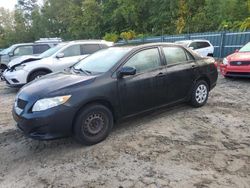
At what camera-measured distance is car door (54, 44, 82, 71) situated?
980 cm

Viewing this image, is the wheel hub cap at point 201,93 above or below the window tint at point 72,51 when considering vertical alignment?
below

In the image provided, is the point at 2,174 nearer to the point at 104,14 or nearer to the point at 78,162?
the point at 78,162

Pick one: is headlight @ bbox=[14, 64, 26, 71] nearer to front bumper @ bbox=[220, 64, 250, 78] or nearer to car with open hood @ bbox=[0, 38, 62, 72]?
car with open hood @ bbox=[0, 38, 62, 72]

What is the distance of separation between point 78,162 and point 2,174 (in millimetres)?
1053

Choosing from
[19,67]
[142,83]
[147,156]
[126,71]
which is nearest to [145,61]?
[142,83]

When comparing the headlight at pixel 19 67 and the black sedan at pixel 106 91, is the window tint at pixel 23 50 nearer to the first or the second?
Result: the headlight at pixel 19 67

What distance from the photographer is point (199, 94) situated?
6633 mm

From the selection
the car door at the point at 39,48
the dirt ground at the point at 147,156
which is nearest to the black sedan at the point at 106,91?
the dirt ground at the point at 147,156

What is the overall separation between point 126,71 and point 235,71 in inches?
238

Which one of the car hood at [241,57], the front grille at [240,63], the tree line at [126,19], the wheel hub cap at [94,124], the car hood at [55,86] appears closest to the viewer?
the car hood at [55,86]

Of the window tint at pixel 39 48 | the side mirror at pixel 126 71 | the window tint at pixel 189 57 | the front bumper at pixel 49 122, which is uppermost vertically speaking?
the side mirror at pixel 126 71

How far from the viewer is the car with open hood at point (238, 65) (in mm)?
9486

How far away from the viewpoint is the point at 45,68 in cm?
969

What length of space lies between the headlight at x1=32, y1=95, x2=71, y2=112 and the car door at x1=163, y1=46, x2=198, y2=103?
2251mm
